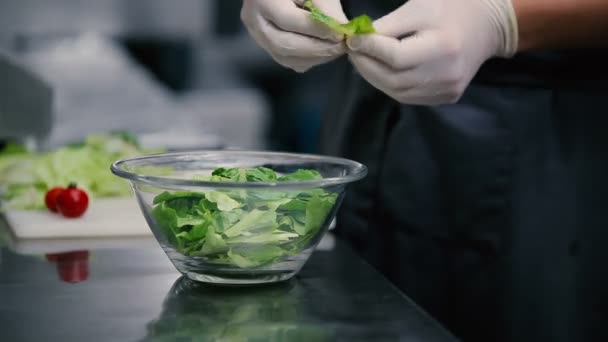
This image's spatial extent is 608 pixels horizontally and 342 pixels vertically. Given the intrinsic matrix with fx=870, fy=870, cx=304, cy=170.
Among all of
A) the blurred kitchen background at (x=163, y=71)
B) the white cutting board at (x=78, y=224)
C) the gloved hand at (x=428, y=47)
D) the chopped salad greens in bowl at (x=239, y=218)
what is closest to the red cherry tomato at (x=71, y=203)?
the white cutting board at (x=78, y=224)

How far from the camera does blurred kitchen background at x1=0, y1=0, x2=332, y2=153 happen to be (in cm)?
258

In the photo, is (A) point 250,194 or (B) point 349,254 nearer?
(A) point 250,194

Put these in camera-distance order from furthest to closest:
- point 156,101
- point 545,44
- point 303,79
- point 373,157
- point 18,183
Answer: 1. point 303,79
2. point 156,101
3. point 373,157
4. point 18,183
5. point 545,44

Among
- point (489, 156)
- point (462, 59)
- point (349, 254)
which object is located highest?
point (462, 59)

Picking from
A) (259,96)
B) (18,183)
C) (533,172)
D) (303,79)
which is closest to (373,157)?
(533,172)

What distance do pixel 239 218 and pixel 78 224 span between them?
1.42 ft

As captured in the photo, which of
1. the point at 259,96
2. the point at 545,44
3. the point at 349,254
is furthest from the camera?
the point at 259,96

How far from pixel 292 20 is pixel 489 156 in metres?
0.52

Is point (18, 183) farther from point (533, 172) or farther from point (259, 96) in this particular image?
point (259, 96)

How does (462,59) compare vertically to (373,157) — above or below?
above

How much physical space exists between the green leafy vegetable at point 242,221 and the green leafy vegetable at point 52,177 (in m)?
0.54

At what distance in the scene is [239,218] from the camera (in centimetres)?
94

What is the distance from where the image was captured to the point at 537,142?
1.54 m

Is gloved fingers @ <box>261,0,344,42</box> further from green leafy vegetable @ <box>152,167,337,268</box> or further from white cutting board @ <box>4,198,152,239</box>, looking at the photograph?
white cutting board @ <box>4,198,152,239</box>
